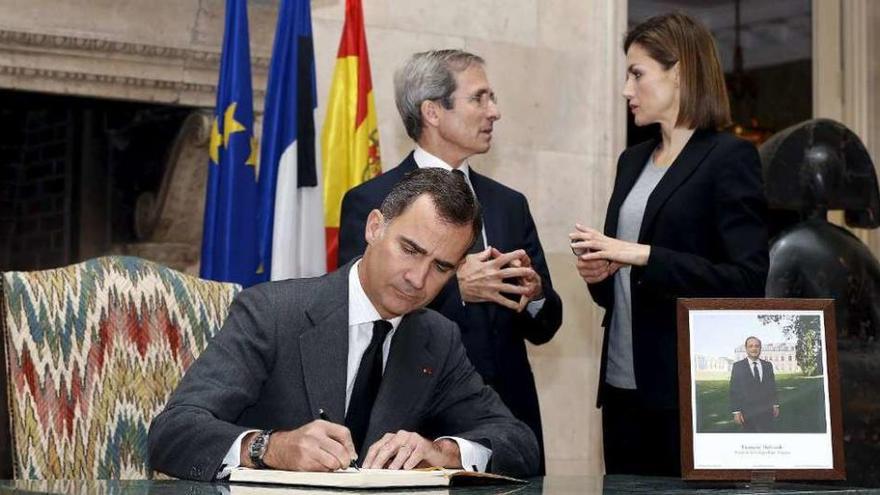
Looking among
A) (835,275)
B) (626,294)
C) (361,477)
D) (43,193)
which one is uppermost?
(43,193)

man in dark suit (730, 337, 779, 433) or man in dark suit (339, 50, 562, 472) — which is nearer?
man in dark suit (730, 337, 779, 433)

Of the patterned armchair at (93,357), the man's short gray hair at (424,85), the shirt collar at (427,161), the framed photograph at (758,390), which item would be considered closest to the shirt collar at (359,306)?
the patterned armchair at (93,357)

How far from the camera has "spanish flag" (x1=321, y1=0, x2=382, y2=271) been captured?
16.3 ft

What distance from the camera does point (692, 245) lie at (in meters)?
3.62

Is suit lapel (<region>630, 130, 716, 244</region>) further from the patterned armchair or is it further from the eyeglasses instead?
the patterned armchair

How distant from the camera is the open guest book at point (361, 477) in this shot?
224 centimetres

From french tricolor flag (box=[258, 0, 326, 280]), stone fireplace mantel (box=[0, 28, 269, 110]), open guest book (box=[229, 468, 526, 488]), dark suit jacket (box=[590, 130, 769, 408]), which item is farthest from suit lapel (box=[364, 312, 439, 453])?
stone fireplace mantel (box=[0, 28, 269, 110])

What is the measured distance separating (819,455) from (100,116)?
3471mm

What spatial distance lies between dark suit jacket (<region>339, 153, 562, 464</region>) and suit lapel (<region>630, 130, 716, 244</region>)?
38 centimetres

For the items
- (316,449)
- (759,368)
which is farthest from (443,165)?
(316,449)

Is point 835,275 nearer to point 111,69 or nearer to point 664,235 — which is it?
point 664,235

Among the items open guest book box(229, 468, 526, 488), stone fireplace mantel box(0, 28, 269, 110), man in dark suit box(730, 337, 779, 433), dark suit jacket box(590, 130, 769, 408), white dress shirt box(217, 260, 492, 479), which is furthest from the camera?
stone fireplace mantel box(0, 28, 269, 110)

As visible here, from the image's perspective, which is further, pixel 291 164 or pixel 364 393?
pixel 291 164

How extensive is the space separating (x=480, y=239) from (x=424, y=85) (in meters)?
0.47
